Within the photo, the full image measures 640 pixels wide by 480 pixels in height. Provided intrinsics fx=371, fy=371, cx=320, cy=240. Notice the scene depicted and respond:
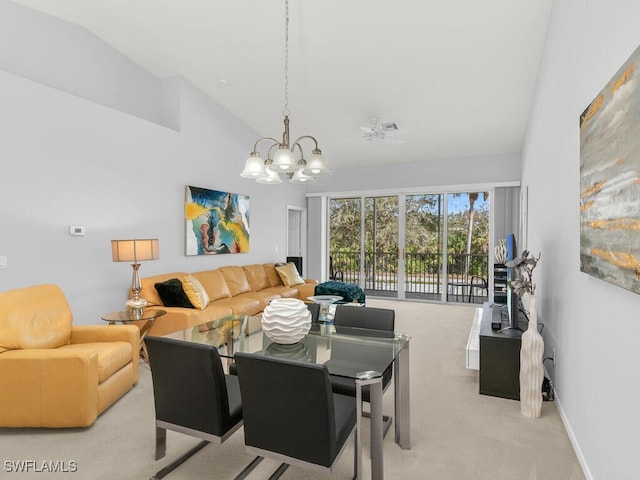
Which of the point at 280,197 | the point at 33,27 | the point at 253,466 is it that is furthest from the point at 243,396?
the point at 280,197

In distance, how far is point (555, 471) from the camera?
198 centimetres

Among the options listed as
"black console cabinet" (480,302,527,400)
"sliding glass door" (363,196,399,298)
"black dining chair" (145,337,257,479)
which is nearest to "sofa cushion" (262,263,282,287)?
"sliding glass door" (363,196,399,298)

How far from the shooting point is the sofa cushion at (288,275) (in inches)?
251

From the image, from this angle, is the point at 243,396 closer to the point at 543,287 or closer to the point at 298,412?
the point at 298,412

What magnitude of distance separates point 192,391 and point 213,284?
3270 mm

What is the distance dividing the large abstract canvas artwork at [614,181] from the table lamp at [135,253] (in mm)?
3593

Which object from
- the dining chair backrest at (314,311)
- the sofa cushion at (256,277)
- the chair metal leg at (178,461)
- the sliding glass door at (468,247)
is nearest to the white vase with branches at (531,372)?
the dining chair backrest at (314,311)

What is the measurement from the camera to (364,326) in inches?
105

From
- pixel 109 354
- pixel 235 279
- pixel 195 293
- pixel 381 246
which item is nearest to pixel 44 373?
pixel 109 354

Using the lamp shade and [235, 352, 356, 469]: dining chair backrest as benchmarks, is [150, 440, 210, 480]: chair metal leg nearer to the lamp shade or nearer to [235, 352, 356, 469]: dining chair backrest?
[235, 352, 356, 469]: dining chair backrest

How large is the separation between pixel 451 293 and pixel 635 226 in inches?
242

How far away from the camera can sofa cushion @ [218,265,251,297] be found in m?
5.39

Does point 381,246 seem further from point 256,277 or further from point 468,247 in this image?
point 256,277

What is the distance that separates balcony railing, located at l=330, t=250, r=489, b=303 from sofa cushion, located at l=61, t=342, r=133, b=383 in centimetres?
549
